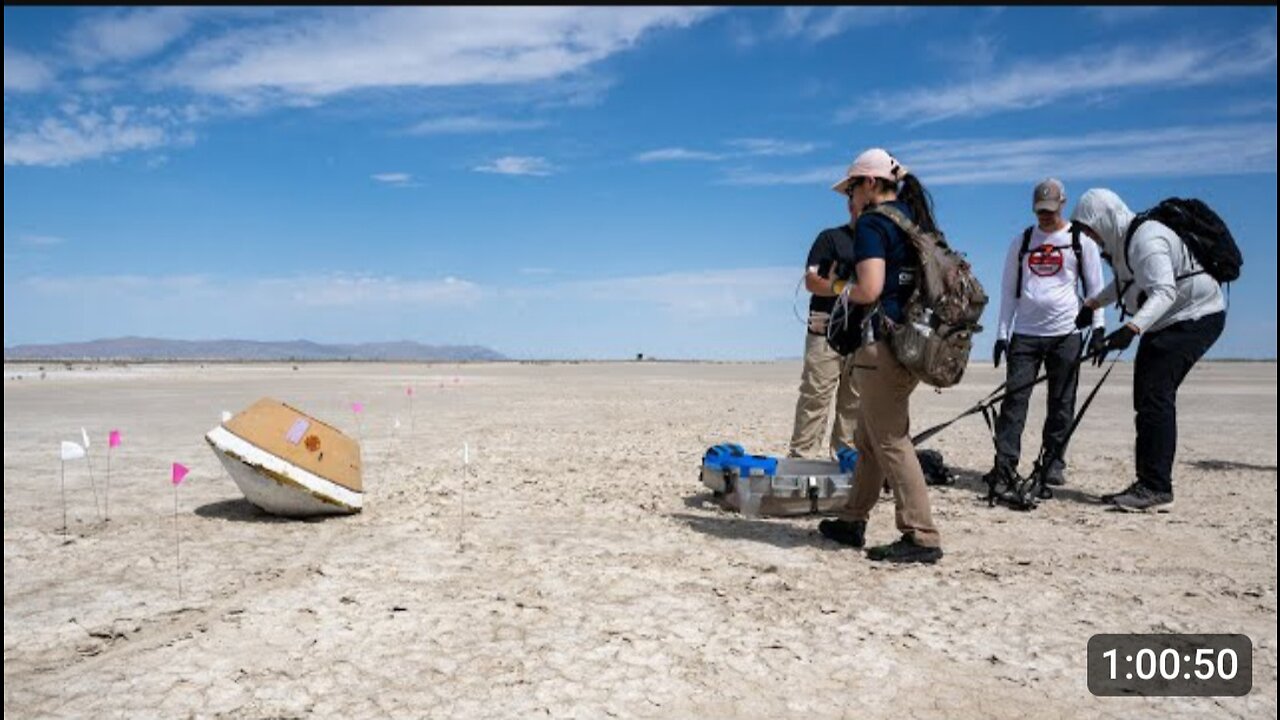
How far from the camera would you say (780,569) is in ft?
16.4

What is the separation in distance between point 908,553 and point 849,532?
0.50m

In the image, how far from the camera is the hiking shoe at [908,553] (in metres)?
5.04

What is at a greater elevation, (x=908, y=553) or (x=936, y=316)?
(x=936, y=316)

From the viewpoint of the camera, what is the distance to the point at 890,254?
4883mm

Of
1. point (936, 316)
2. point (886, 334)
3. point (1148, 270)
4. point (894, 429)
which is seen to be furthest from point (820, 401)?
point (936, 316)

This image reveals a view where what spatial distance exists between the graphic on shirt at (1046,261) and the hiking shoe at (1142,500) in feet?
6.02

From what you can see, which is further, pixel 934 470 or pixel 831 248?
pixel 934 470

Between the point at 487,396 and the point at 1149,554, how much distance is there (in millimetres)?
17267

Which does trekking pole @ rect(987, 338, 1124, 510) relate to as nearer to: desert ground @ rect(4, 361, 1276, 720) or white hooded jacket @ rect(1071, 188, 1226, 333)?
desert ground @ rect(4, 361, 1276, 720)

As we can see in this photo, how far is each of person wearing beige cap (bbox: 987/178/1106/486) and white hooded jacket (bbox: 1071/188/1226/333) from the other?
0.22 m

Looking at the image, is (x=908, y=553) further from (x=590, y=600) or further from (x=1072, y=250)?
(x=1072, y=250)

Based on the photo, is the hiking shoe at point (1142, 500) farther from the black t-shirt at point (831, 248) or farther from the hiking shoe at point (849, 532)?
the black t-shirt at point (831, 248)

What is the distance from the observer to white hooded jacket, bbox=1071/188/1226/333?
20.3 ft
